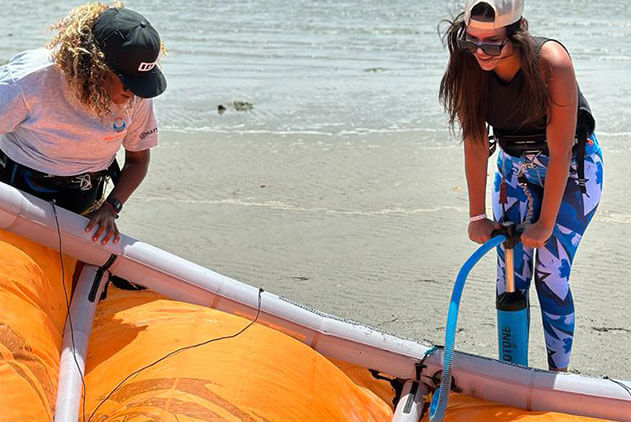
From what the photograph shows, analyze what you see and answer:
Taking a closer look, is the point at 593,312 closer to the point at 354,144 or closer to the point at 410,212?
the point at 410,212

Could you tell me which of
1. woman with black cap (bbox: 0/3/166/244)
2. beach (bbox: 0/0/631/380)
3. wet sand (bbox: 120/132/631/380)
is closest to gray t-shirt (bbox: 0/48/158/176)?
woman with black cap (bbox: 0/3/166/244)

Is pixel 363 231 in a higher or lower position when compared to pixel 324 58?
higher

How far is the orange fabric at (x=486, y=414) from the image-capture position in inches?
107

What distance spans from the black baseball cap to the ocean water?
519 centimetres

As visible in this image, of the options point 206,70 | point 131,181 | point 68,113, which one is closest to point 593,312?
point 131,181

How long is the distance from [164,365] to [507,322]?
1353mm

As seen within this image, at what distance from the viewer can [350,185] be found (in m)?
7.09

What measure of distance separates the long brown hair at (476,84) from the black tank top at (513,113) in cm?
2

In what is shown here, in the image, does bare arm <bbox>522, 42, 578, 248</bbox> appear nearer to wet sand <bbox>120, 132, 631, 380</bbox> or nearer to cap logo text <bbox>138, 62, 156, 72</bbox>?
cap logo text <bbox>138, 62, 156, 72</bbox>

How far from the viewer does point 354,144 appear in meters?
8.34

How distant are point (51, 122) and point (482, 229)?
153cm

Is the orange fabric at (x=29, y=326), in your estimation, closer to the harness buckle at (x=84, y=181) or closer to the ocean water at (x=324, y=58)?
the harness buckle at (x=84, y=181)

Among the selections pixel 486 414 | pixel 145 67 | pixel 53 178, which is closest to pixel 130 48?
pixel 145 67

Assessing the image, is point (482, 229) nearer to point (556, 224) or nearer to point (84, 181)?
point (556, 224)
